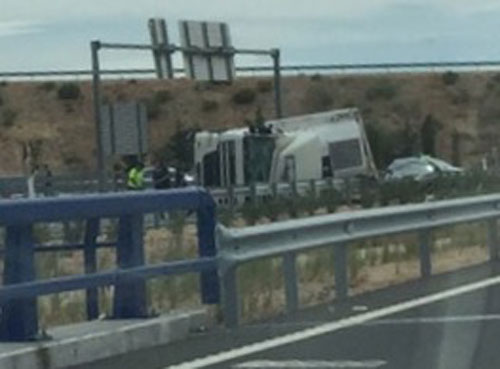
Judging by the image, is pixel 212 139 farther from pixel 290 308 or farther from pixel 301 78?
pixel 301 78

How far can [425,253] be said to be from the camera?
2134 centimetres

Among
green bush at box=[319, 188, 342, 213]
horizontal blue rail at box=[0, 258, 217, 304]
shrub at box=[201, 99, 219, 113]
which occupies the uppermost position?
shrub at box=[201, 99, 219, 113]

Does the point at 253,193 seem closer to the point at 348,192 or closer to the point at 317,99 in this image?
the point at 348,192

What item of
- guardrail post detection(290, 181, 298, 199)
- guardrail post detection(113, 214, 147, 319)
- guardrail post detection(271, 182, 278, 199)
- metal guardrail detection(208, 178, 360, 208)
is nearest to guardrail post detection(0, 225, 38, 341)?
guardrail post detection(113, 214, 147, 319)

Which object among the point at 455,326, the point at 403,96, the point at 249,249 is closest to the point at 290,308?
the point at 249,249

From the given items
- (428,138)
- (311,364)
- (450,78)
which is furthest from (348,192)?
(450,78)

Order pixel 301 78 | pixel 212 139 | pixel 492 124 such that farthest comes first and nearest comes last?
1. pixel 301 78
2. pixel 492 124
3. pixel 212 139

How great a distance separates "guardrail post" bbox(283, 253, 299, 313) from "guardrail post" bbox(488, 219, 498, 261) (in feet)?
20.6

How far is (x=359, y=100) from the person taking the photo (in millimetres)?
113000

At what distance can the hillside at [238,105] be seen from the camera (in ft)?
339

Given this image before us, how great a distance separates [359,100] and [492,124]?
1195 cm

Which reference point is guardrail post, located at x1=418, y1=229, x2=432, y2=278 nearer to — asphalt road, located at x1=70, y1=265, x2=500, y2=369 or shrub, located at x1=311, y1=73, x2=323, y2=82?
asphalt road, located at x1=70, y1=265, x2=500, y2=369

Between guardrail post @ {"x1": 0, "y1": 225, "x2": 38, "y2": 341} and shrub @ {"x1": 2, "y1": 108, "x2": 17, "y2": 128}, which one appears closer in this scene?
guardrail post @ {"x1": 0, "y1": 225, "x2": 38, "y2": 341}

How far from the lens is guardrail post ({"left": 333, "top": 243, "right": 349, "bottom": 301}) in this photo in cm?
1884
